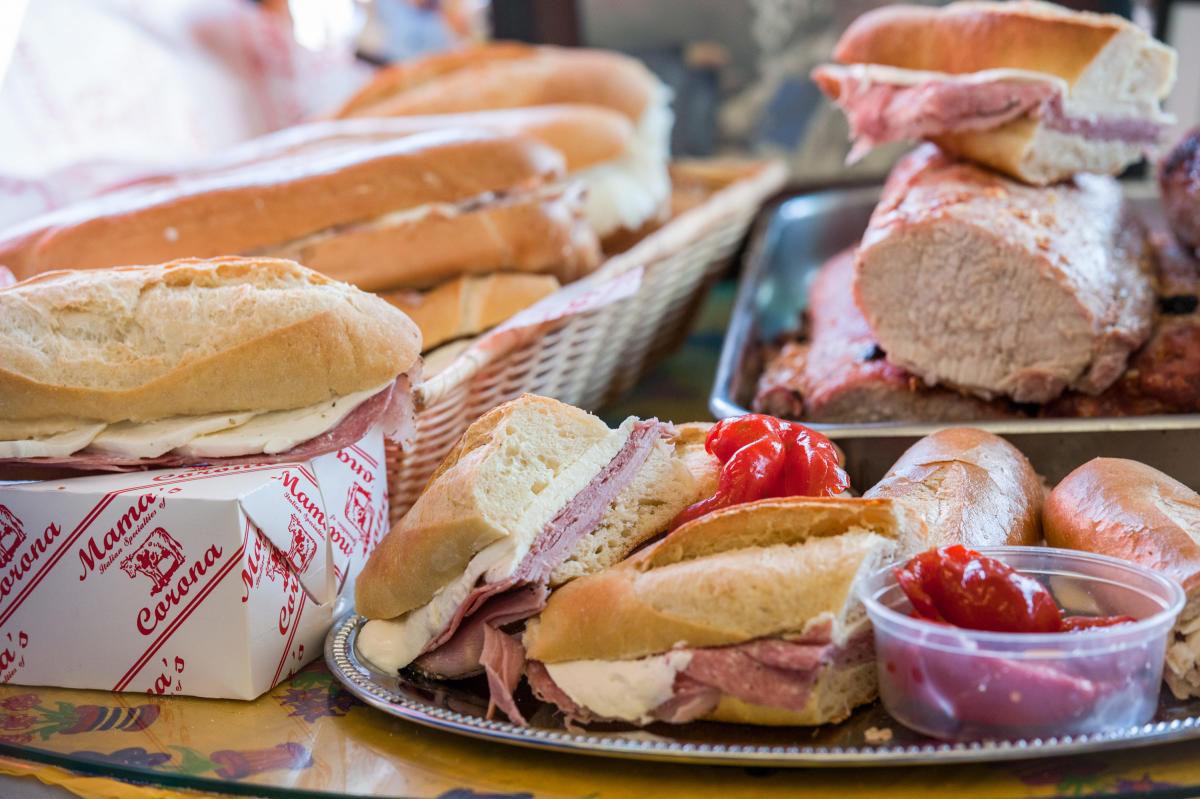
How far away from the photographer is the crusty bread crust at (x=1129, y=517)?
52.5 inches

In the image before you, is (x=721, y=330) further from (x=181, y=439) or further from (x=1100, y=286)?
(x=181, y=439)

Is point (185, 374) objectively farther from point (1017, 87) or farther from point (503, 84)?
point (503, 84)

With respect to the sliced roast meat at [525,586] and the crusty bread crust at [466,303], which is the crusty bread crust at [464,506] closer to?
the sliced roast meat at [525,586]

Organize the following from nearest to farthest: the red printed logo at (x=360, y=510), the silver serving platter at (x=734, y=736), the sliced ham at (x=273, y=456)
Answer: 1. the silver serving platter at (x=734, y=736)
2. the sliced ham at (x=273, y=456)
3. the red printed logo at (x=360, y=510)

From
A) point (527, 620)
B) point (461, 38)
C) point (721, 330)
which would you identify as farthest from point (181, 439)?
point (461, 38)

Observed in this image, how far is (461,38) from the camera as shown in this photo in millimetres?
5531

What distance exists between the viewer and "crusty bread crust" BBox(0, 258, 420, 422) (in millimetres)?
1617

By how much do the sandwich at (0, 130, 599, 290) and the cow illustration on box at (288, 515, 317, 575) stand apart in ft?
2.84

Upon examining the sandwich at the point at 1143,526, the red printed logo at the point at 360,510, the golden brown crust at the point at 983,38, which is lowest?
the red printed logo at the point at 360,510

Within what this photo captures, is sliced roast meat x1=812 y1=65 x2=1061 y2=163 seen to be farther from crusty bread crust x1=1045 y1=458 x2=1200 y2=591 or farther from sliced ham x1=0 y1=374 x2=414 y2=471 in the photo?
sliced ham x1=0 y1=374 x2=414 y2=471

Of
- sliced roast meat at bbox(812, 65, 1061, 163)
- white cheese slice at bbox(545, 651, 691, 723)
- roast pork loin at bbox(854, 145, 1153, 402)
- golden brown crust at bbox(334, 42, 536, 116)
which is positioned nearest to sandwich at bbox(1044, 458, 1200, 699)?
roast pork loin at bbox(854, 145, 1153, 402)

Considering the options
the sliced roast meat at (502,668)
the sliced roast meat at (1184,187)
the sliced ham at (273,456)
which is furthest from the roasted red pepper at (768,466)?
the sliced roast meat at (1184,187)

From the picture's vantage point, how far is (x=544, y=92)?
145 inches

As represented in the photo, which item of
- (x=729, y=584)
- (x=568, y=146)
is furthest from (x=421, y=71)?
(x=729, y=584)
